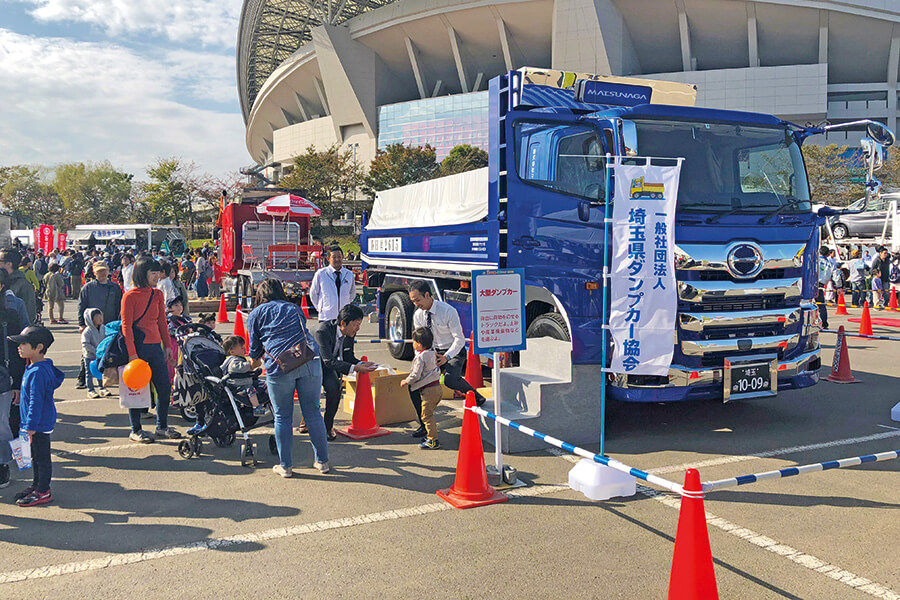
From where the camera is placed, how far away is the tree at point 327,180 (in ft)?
166

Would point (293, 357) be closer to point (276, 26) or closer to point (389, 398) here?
point (389, 398)

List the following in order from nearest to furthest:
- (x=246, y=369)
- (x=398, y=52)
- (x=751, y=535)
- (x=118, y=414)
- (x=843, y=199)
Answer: (x=751, y=535) → (x=246, y=369) → (x=118, y=414) → (x=843, y=199) → (x=398, y=52)

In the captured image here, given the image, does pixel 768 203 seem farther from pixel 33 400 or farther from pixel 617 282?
pixel 33 400

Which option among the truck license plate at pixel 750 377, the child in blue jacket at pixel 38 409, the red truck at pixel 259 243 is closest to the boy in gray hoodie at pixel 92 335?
the child in blue jacket at pixel 38 409

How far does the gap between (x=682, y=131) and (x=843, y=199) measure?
38.8 metres

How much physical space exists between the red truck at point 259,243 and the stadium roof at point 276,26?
43.6 metres

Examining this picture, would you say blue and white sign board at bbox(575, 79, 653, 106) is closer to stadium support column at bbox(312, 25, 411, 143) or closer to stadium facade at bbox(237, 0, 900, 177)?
stadium facade at bbox(237, 0, 900, 177)

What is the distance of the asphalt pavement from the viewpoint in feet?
12.7

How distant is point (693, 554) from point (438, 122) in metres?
55.1

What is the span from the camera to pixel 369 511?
16.5 feet

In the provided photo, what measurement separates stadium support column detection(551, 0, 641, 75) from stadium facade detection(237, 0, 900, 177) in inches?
3.5

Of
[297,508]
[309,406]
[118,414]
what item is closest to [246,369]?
[309,406]

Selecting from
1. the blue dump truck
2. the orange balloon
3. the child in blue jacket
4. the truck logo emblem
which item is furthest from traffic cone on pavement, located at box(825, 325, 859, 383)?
the child in blue jacket

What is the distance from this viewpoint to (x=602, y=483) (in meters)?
5.17
